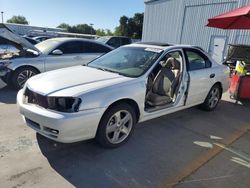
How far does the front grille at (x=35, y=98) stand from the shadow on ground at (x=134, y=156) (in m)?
0.66

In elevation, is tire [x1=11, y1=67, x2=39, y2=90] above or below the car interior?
below

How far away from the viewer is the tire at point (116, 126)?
308 cm

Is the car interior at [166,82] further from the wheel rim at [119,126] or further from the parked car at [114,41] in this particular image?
the parked car at [114,41]

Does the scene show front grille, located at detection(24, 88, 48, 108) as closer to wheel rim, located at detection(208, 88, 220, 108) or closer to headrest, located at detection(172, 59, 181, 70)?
headrest, located at detection(172, 59, 181, 70)

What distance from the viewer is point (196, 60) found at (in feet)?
15.5

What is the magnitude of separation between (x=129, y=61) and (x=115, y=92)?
1.07m

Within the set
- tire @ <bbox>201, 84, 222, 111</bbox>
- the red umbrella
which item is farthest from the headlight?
the red umbrella

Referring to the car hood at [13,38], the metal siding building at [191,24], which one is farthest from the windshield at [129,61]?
the metal siding building at [191,24]

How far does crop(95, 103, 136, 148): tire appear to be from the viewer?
10.1 feet

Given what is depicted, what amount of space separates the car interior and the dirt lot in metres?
0.53

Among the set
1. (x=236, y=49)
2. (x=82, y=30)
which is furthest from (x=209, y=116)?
(x=82, y=30)

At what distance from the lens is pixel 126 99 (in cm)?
327

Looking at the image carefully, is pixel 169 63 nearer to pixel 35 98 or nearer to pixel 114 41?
pixel 35 98

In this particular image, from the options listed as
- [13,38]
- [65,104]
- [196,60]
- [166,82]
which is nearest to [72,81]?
[65,104]
